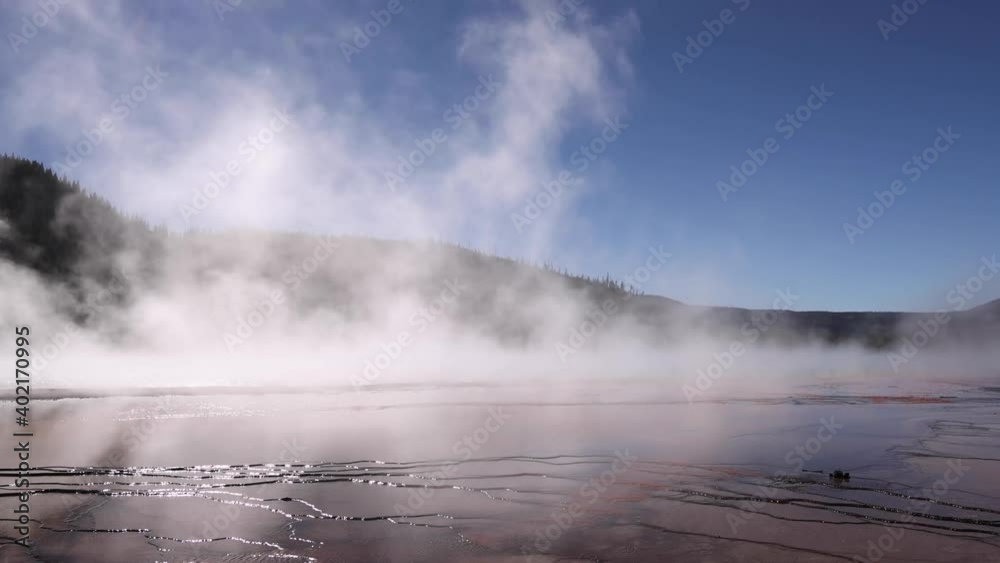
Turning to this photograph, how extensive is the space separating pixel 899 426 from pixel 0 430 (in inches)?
631

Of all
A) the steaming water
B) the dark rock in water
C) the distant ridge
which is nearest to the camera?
the steaming water

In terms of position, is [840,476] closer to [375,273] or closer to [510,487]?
[510,487]

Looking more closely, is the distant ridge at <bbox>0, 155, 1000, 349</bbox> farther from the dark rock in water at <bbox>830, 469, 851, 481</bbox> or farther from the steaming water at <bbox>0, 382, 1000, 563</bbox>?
the dark rock in water at <bbox>830, 469, 851, 481</bbox>

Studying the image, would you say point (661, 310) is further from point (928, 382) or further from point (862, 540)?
point (862, 540)

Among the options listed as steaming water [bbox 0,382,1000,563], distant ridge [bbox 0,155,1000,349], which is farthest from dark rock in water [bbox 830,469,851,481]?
distant ridge [bbox 0,155,1000,349]

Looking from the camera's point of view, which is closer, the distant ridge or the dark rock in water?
the dark rock in water

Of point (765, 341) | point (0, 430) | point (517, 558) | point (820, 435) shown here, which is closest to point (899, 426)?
point (820, 435)

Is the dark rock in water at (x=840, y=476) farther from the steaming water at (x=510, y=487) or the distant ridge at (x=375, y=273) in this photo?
the distant ridge at (x=375, y=273)

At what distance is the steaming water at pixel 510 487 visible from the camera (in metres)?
5.06

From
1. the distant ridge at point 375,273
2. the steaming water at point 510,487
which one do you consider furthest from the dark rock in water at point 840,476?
the distant ridge at point 375,273

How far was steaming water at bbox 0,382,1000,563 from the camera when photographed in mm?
5059

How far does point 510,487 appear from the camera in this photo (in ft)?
22.9

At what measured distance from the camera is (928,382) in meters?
22.3

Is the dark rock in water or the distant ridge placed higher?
the distant ridge
